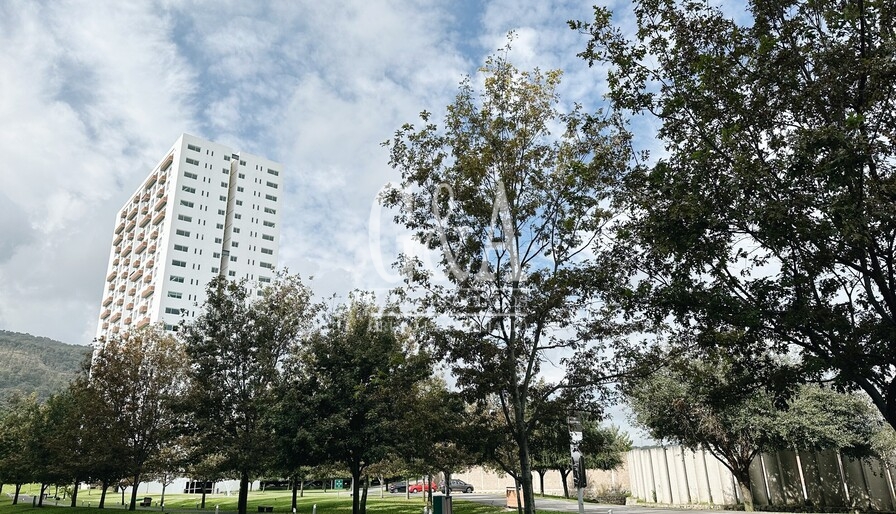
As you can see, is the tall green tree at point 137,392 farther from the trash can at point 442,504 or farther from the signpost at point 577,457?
the trash can at point 442,504

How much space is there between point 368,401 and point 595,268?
13.3 m

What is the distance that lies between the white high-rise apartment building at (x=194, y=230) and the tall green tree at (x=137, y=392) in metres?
61.3

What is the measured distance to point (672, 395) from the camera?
2952cm

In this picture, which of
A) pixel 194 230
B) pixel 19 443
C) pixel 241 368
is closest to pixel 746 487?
pixel 241 368

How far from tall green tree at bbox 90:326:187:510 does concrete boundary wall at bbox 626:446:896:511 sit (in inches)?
1112

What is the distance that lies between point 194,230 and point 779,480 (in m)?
90.6

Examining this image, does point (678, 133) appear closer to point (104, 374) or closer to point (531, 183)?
point (531, 183)

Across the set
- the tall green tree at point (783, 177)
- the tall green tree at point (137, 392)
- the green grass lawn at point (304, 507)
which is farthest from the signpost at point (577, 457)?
the tall green tree at point (137, 392)

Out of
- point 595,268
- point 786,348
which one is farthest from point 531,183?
point 786,348

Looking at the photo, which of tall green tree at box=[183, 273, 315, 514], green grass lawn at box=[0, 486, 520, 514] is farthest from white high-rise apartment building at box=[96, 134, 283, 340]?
tall green tree at box=[183, 273, 315, 514]

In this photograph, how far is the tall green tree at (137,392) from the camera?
30.1 metres

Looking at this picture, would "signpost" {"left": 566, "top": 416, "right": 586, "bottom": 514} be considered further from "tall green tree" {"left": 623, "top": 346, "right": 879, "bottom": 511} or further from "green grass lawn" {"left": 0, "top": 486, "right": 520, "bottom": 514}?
"green grass lawn" {"left": 0, "top": 486, "right": 520, "bottom": 514}

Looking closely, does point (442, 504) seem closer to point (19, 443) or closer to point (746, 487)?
point (746, 487)

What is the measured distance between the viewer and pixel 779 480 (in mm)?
32438
